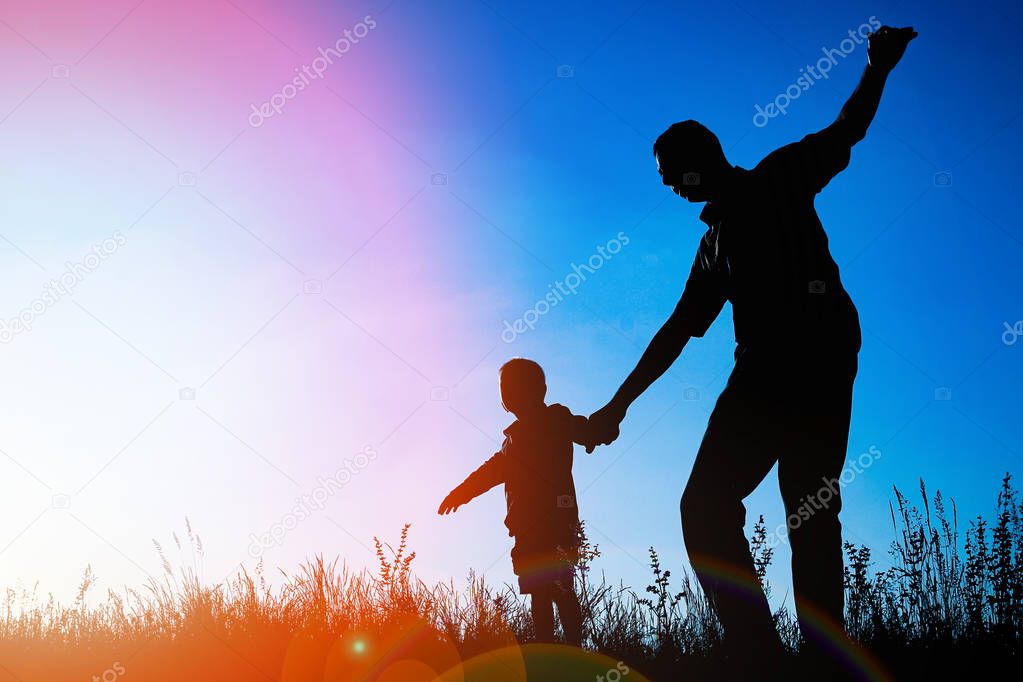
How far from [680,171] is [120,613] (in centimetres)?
502

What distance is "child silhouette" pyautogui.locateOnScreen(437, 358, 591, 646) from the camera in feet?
15.4

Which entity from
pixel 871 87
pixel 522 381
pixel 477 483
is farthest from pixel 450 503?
pixel 871 87

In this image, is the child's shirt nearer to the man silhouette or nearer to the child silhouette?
the child silhouette

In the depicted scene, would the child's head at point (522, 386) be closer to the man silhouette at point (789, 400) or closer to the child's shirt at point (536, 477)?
the child's shirt at point (536, 477)

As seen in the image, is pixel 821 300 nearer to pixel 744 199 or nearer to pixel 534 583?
pixel 744 199

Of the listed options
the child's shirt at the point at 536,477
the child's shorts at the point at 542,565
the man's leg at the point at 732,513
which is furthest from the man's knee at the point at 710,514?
the child's shirt at the point at 536,477

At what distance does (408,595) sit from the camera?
449 centimetres

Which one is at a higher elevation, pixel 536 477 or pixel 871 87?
pixel 871 87

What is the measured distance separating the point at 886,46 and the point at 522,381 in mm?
2988

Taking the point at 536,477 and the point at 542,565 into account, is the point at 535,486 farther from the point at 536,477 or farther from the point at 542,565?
the point at 542,565

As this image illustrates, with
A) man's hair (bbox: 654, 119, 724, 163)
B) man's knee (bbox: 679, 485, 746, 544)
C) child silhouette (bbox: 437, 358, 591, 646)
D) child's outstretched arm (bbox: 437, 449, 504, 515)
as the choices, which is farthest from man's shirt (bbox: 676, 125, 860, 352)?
child's outstretched arm (bbox: 437, 449, 504, 515)

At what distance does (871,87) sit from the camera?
9.80 ft

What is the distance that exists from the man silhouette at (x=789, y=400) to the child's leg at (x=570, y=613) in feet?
5.33

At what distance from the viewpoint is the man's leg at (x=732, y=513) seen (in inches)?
110
